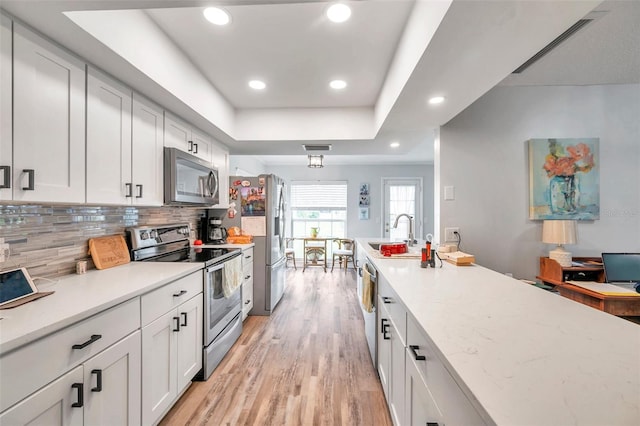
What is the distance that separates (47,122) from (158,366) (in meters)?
1.36

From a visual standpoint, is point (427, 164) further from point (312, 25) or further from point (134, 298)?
point (134, 298)

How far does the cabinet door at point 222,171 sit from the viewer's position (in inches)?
116

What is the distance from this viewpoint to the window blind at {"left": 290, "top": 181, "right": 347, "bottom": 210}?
6.49m

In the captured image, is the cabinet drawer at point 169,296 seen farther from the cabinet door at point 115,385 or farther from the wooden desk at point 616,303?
the wooden desk at point 616,303

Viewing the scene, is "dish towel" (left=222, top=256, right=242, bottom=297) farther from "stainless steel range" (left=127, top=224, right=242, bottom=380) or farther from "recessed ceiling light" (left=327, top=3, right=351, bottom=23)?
"recessed ceiling light" (left=327, top=3, right=351, bottom=23)

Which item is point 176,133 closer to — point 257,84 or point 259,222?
point 257,84

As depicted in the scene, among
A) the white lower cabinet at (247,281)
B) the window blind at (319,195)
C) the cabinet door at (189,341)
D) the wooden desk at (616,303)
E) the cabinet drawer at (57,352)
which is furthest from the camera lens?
the window blind at (319,195)

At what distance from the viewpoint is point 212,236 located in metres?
3.15

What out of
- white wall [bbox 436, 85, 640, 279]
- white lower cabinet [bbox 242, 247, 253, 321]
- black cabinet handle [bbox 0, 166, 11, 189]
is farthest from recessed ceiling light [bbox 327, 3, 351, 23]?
white lower cabinet [bbox 242, 247, 253, 321]

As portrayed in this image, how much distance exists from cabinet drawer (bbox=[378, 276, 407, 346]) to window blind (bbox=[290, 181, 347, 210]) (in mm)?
4727

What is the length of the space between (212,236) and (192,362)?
Answer: 1.59 m

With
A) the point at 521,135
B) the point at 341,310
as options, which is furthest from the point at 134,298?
the point at 521,135

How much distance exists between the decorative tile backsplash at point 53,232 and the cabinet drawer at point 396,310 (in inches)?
75.6

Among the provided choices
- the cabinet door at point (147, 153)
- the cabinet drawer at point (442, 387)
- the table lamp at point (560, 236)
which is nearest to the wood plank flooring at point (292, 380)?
the cabinet drawer at point (442, 387)
